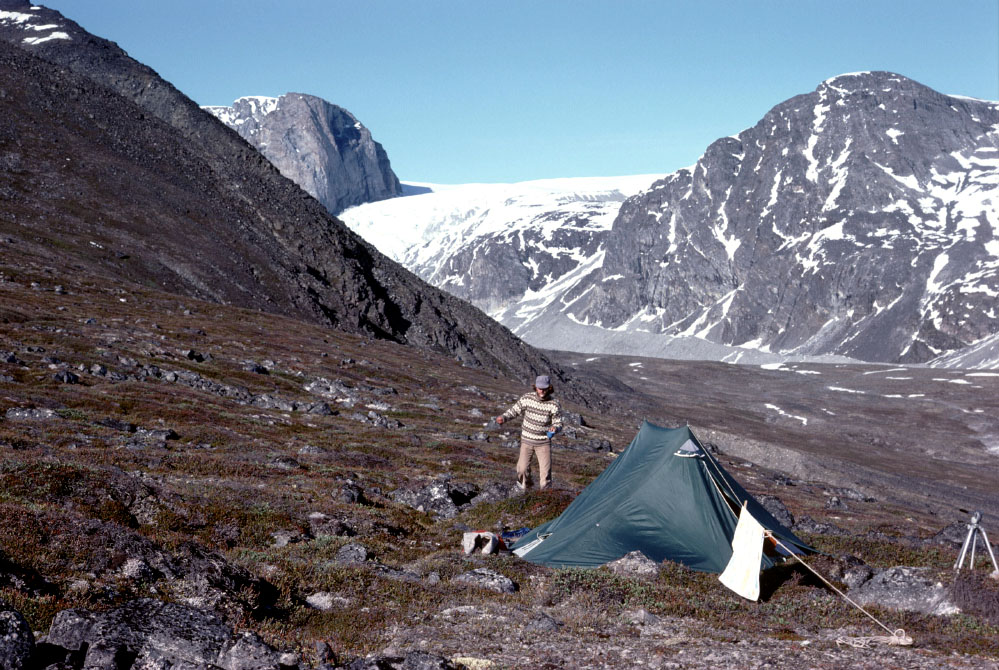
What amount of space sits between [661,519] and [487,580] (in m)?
5.23

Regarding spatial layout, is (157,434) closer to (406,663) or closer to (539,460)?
(539,460)

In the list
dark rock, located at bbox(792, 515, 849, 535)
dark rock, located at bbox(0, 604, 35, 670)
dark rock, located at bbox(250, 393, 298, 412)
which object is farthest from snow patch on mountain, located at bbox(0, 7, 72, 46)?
dark rock, located at bbox(0, 604, 35, 670)

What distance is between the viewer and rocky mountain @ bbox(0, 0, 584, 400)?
80.5 metres

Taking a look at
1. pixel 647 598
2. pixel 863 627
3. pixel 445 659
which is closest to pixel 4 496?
pixel 445 659

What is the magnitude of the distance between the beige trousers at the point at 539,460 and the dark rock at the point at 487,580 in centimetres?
723

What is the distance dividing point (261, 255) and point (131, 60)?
55783mm

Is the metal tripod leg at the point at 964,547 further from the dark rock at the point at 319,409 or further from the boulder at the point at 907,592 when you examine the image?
the dark rock at the point at 319,409

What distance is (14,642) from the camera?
Result: 25.8 feet

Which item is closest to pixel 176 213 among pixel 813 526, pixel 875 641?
pixel 813 526

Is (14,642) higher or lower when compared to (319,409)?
higher

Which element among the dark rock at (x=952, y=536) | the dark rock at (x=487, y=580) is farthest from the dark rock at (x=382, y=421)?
the dark rock at (x=487, y=580)

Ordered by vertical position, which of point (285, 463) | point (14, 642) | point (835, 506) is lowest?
point (835, 506)

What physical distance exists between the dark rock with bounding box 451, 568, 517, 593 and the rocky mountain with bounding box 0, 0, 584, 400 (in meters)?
64.1

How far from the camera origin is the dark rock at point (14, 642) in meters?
7.75
